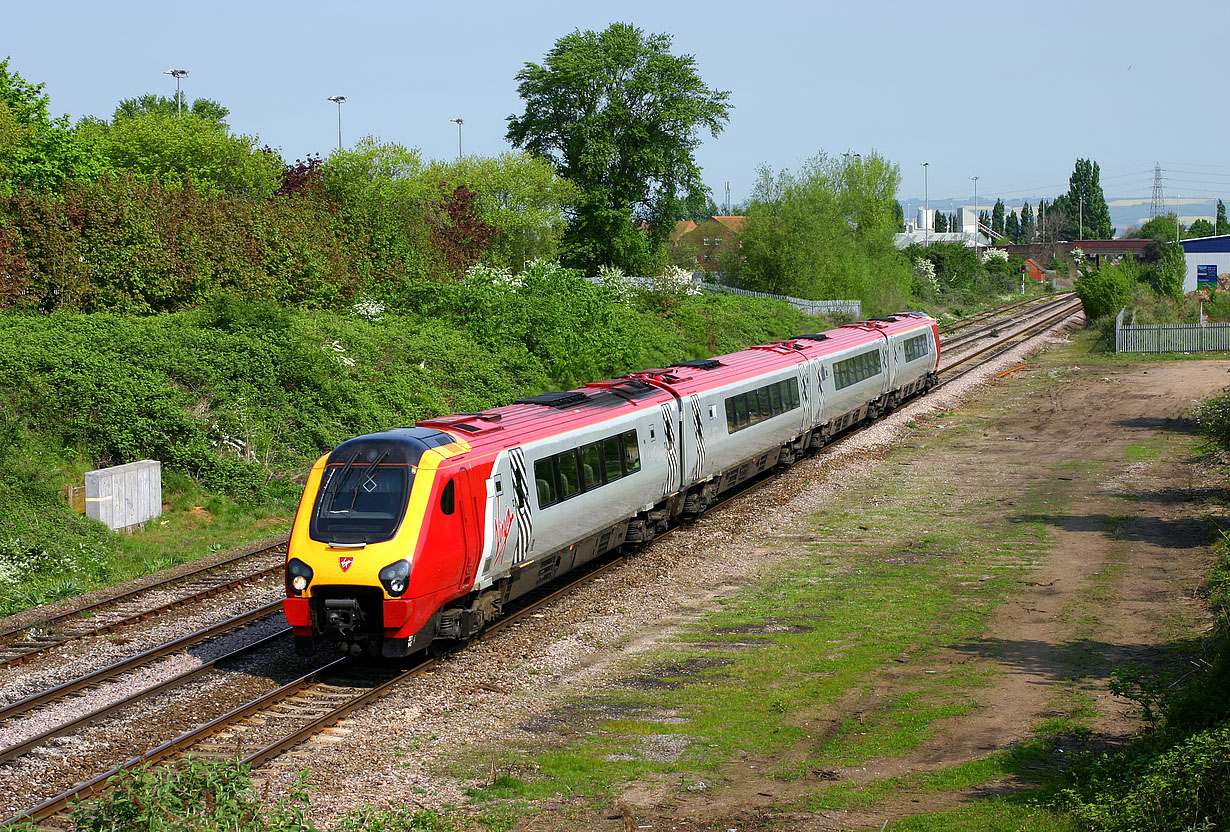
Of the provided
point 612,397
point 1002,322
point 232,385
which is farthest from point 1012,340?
point 612,397

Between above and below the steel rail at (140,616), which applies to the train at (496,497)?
above

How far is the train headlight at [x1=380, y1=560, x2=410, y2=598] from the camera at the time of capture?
1279 centimetres

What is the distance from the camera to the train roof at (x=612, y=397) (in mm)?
15609

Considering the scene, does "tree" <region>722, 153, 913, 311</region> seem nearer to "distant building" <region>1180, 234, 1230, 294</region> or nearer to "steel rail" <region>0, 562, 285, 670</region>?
"distant building" <region>1180, 234, 1230, 294</region>

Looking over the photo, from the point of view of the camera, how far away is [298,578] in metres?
13.2

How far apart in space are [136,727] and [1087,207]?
169 meters

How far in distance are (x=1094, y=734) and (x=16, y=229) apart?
25.7 meters

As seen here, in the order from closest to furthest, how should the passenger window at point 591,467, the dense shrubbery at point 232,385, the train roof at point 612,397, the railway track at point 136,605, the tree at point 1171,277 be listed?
the railway track at point 136,605, the train roof at point 612,397, the passenger window at point 591,467, the dense shrubbery at point 232,385, the tree at point 1171,277

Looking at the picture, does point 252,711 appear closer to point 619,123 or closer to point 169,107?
point 619,123

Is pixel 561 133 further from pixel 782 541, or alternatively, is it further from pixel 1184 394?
pixel 782 541

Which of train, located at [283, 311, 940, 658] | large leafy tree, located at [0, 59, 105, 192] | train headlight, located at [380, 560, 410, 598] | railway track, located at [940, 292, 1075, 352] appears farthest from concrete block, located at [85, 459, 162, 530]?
railway track, located at [940, 292, 1075, 352]

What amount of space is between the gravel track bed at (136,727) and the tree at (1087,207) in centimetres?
16172

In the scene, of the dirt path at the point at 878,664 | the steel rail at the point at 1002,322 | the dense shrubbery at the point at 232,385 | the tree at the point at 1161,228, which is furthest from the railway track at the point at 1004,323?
the tree at the point at 1161,228

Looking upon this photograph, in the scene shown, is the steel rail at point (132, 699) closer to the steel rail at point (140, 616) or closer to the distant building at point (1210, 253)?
the steel rail at point (140, 616)
